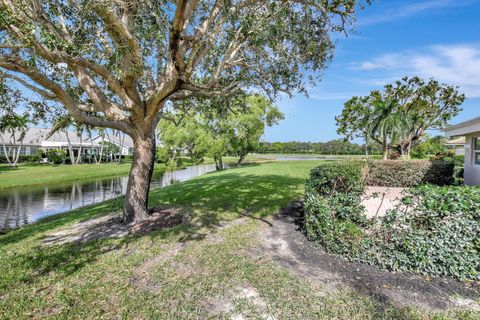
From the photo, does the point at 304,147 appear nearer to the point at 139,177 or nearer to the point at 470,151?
the point at 470,151

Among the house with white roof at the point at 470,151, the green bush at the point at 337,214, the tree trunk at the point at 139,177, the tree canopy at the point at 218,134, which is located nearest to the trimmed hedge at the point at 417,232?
the green bush at the point at 337,214

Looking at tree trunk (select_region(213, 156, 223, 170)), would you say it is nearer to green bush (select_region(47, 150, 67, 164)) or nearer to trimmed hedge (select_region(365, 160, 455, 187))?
trimmed hedge (select_region(365, 160, 455, 187))

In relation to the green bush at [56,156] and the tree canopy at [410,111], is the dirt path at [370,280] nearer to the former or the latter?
the tree canopy at [410,111]

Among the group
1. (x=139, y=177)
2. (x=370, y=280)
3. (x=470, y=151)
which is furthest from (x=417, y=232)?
(x=470, y=151)

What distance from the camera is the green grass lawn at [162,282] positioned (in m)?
3.43

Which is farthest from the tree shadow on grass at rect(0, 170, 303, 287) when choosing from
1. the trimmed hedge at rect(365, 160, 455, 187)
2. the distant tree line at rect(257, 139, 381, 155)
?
the distant tree line at rect(257, 139, 381, 155)

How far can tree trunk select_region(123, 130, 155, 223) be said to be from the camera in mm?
7285

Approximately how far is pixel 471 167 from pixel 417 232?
9.76 meters

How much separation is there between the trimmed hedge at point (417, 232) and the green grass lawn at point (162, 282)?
3.65ft

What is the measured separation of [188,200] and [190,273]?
19.7 feet

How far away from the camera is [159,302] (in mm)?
3646

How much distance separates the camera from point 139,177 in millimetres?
7340

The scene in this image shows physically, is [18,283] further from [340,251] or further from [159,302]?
[340,251]

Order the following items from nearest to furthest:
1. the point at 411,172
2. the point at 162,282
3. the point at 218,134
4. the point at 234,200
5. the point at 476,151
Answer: the point at 162,282, the point at 234,200, the point at 476,151, the point at 411,172, the point at 218,134
